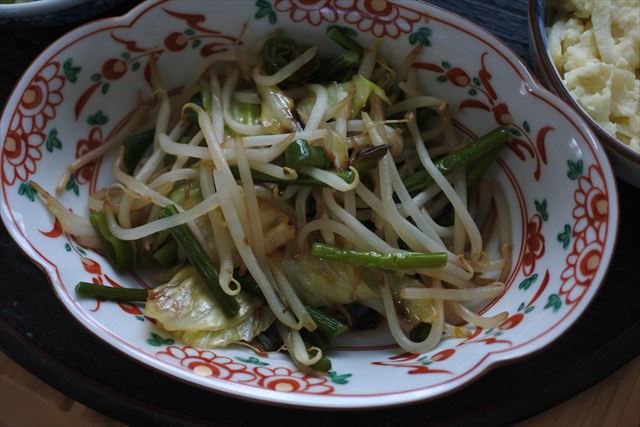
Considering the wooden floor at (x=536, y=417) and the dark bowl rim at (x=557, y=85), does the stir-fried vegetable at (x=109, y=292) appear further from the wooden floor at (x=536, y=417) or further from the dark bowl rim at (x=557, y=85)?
the dark bowl rim at (x=557, y=85)

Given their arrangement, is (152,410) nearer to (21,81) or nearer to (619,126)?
(21,81)

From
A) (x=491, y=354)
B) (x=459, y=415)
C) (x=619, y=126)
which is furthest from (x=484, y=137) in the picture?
(x=459, y=415)

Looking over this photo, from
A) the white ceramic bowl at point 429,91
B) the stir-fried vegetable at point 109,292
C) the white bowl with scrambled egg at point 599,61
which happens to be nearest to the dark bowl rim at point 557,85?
the white bowl with scrambled egg at point 599,61

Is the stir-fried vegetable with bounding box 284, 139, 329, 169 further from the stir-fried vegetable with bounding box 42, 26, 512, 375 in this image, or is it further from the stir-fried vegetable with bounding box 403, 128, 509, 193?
the stir-fried vegetable with bounding box 403, 128, 509, 193

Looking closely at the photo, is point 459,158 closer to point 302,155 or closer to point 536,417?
point 302,155

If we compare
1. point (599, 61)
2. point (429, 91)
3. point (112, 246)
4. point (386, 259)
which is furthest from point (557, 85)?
point (112, 246)
